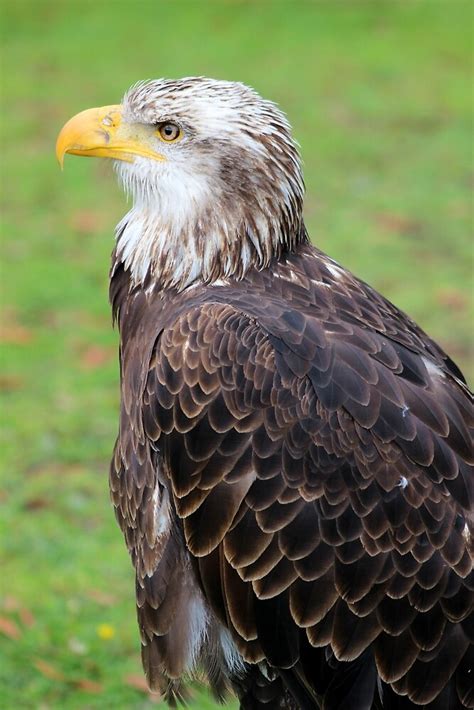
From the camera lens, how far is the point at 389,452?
419 centimetres

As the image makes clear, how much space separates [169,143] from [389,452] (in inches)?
58.0

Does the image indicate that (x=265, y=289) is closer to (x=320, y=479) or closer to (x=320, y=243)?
(x=320, y=479)

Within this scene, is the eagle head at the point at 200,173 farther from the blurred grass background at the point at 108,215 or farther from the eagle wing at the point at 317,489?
the blurred grass background at the point at 108,215

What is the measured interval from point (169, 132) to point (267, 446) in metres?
1.32

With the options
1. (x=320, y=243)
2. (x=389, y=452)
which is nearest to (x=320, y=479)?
(x=389, y=452)

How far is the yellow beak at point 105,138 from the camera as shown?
4734 millimetres

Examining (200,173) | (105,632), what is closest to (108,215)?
(105,632)

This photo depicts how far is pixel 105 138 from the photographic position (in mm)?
4766

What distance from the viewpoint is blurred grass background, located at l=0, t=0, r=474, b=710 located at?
660 centimetres

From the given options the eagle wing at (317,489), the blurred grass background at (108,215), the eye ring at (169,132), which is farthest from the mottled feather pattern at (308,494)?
the blurred grass background at (108,215)

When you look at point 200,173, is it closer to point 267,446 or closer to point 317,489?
point 267,446

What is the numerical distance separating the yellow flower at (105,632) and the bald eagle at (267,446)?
1590mm

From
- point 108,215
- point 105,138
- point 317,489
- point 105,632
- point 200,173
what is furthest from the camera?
point 108,215

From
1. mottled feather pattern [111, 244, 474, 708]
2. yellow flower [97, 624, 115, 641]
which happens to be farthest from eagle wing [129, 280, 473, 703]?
yellow flower [97, 624, 115, 641]
